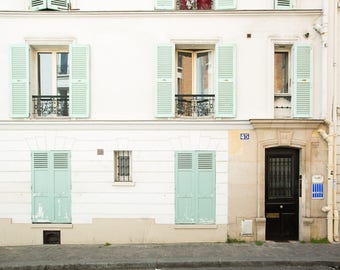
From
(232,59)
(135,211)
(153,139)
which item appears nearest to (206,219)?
(135,211)

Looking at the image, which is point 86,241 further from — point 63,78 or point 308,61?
point 308,61

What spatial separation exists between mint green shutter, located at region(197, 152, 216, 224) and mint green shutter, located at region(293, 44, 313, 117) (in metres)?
2.70

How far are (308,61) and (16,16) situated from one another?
318 inches

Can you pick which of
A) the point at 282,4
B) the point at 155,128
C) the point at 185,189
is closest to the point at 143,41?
the point at 155,128

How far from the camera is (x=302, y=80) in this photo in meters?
7.68

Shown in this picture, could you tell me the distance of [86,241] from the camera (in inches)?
305

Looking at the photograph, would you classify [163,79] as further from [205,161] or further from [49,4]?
[49,4]

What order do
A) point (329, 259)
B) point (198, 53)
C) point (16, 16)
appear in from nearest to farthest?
point (329, 259) → point (16, 16) → point (198, 53)

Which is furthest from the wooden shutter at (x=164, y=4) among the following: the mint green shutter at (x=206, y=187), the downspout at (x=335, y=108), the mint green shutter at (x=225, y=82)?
the downspout at (x=335, y=108)

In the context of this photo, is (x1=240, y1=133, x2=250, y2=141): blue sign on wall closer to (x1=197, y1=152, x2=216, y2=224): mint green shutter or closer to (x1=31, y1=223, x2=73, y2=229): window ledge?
(x1=197, y1=152, x2=216, y2=224): mint green shutter

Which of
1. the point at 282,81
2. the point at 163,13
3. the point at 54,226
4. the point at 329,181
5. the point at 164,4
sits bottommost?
the point at 54,226

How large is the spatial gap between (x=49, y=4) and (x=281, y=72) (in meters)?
→ 6.80

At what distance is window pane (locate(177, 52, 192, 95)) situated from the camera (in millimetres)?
8039

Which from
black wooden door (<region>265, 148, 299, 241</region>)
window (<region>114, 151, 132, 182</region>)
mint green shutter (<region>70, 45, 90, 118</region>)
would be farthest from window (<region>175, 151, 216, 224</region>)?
mint green shutter (<region>70, 45, 90, 118</region>)
